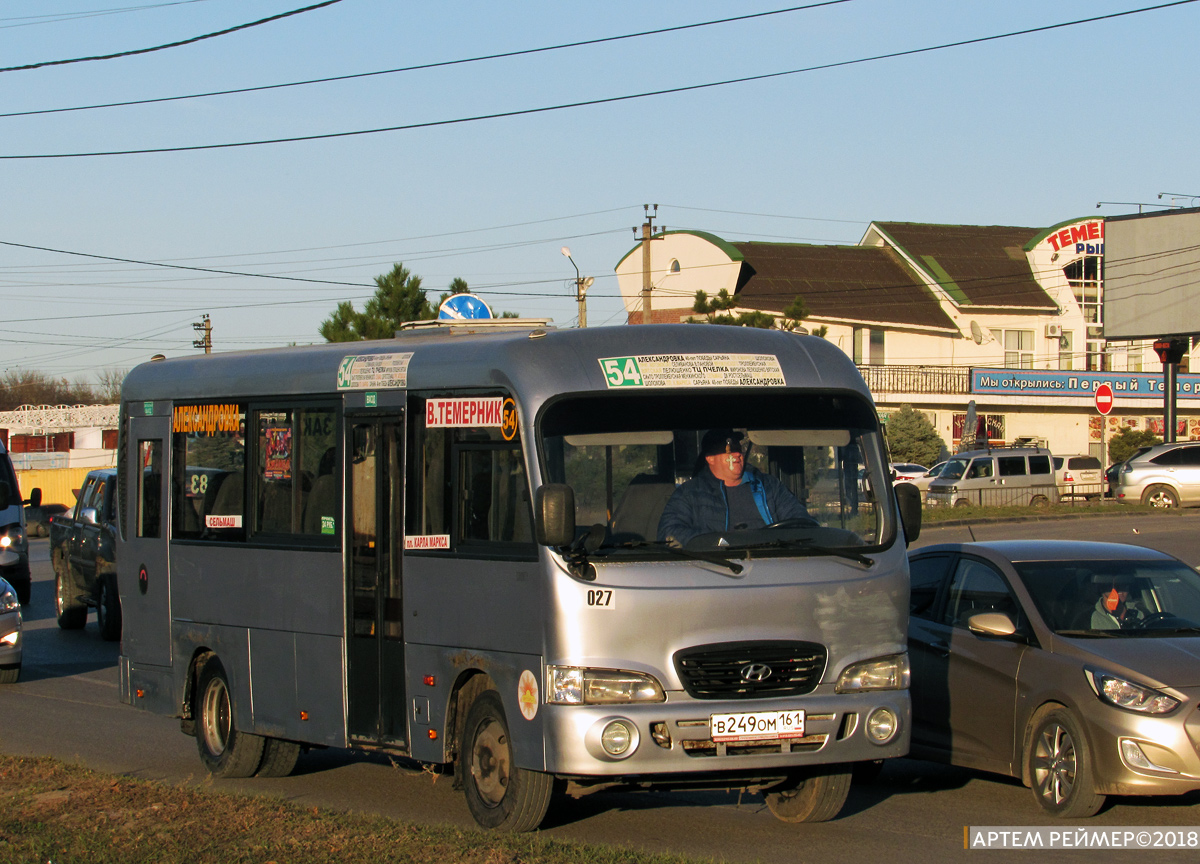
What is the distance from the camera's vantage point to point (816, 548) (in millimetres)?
7176

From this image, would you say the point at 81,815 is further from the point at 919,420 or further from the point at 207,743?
the point at 919,420

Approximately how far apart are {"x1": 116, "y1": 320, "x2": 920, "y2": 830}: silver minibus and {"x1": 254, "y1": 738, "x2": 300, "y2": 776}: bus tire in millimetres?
254

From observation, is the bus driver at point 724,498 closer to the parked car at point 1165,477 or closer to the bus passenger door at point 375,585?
the bus passenger door at point 375,585

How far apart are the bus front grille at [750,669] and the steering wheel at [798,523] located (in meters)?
0.63

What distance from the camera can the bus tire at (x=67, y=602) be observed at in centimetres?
1892

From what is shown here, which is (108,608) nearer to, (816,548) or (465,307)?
(465,307)

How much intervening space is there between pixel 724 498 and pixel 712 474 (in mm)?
A: 140

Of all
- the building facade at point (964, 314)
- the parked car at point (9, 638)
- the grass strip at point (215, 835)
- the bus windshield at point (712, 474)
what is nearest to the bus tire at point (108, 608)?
the parked car at point (9, 638)

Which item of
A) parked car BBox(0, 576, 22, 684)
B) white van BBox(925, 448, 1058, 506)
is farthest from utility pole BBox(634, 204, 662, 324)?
parked car BBox(0, 576, 22, 684)

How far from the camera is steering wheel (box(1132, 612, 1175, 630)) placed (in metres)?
8.39

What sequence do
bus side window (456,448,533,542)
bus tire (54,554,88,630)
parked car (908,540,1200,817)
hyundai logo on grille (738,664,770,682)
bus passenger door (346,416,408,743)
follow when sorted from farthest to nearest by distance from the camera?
bus tire (54,554,88,630), bus passenger door (346,416,408,743), parked car (908,540,1200,817), bus side window (456,448,533,542), hyundai logo on grille (738,664,770,682)

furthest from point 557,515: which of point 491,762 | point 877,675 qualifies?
point 877,675

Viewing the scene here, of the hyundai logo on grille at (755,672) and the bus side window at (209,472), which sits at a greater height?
the bus side window at (209,472)

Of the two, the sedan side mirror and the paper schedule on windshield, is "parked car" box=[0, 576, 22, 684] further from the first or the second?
the sedan side mirror
